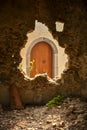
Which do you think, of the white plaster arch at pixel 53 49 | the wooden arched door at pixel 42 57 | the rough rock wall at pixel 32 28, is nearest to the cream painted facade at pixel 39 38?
the white plaster arch at pixel 53 49

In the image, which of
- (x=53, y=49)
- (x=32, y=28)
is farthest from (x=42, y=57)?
(x=32, y=28)

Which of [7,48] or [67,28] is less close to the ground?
[67,28]

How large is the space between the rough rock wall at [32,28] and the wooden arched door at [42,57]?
5561mm

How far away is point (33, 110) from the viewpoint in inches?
257

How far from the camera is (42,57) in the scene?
41.5 ft

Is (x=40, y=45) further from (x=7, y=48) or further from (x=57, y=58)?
(x=7, y=48)

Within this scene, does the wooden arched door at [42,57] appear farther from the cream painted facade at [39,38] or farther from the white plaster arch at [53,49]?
the cream painted facade at [39,38]

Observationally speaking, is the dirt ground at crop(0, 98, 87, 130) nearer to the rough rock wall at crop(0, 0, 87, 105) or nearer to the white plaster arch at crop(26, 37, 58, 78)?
the rough rock wall at crop(0, 0, 87, 105)

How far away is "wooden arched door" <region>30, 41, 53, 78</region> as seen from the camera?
1252cm

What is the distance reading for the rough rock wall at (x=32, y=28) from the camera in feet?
21.3

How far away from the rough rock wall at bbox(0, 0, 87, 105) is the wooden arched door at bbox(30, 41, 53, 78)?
5.56 m

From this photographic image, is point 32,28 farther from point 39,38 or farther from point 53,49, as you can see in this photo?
point 53,49

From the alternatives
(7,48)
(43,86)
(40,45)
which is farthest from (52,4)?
(40,45)

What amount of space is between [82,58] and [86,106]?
4.27 ft
